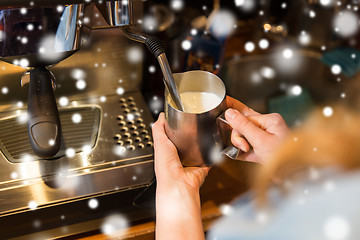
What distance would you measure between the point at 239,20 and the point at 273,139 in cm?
62

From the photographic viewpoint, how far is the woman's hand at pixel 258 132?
1.84 feet

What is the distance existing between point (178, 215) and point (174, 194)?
3cm

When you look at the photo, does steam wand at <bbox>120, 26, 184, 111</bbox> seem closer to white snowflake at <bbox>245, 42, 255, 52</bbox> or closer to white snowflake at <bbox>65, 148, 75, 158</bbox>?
white snowflake at <bbox>65, 148, 75, 158</bbox>

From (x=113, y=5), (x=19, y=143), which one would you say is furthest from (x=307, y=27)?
(x=19, y=143)

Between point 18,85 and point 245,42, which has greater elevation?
point 18,85

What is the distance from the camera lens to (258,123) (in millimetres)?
628

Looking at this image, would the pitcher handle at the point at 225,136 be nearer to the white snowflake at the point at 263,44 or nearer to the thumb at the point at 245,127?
the thumb at the point at 245,127

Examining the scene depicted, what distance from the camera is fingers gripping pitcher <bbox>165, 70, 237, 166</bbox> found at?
0.53 meters

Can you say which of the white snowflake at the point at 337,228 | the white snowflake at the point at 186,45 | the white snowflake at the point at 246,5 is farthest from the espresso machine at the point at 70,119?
the white snowflake at the point at 246,5

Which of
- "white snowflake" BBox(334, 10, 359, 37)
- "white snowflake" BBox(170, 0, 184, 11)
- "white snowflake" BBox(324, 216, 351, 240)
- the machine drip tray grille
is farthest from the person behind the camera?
"white snowflake" BBox(334, 10, 359, 37)

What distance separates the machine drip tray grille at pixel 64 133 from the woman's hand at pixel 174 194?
6.7 inches

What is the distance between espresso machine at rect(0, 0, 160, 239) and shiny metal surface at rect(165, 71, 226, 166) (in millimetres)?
66

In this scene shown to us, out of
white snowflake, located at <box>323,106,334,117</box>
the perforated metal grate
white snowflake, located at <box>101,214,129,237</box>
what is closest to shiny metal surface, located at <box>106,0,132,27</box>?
the perforated metal grate

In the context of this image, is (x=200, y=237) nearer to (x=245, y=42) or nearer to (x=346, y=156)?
(x=346, y=156)
